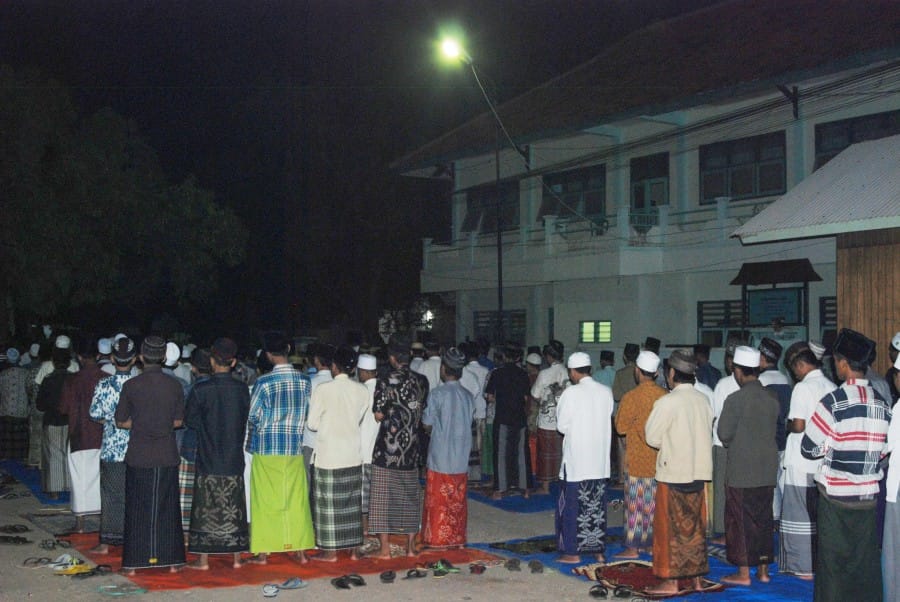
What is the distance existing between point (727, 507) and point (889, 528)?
6.01 ft

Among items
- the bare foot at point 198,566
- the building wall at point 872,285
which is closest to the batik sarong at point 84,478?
the bare foot at point 198,566

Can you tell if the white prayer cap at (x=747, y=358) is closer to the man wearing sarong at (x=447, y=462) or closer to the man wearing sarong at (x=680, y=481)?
the man wearing sarong at (x=680, y=481)

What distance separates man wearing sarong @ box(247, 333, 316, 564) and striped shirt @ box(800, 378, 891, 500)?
14.2 feet

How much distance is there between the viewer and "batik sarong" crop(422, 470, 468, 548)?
884cm

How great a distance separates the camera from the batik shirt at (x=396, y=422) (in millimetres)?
8578

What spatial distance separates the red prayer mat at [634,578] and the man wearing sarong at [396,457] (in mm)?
1603

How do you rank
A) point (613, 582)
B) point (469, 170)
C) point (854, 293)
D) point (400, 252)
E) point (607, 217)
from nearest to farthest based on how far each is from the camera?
point (613, 582), point (854, 293), point (607, 217), point (469, 170), point (400, 252)

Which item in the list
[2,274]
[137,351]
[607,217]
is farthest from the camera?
[607,217]

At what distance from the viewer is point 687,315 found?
71.2ft

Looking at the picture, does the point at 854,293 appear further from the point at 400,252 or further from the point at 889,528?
the point at 400,252

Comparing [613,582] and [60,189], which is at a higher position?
[60,189]

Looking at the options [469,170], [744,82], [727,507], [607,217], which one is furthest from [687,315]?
[727,507]

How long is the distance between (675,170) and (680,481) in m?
15.7

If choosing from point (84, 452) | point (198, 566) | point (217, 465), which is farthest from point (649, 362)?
point (84, 452)
